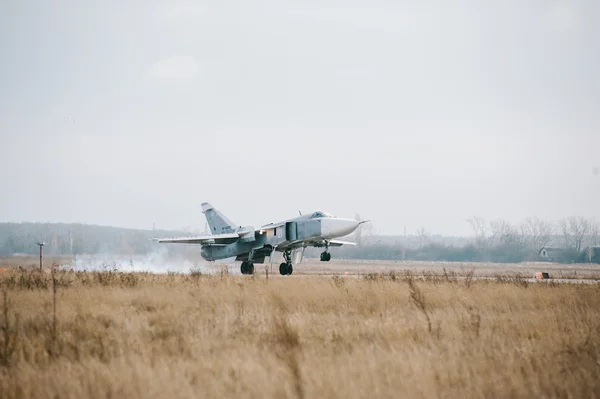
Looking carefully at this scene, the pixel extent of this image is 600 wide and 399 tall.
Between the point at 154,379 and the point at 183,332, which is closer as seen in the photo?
the point at 154,379

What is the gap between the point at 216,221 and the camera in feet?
132

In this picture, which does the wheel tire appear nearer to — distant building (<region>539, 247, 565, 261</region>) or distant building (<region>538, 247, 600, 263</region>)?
distant building (<region>538, 247, 600, 263</region>)

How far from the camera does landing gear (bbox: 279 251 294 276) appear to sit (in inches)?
1342

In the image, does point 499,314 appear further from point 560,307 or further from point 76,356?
point 76,356

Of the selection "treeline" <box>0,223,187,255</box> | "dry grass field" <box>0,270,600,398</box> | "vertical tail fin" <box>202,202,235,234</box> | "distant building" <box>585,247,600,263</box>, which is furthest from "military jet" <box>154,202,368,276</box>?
"distant building" <box>585,247,600,263</box>

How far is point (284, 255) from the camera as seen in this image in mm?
35156

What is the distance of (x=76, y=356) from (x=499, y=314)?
379 inches

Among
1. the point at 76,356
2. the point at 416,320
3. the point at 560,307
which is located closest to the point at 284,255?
the point at 560,307

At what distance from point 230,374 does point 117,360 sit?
1.65 metres

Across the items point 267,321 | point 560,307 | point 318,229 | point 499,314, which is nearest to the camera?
point 267,321

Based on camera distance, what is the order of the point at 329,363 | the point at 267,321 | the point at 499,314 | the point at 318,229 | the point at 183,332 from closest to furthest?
the point at 329,363, the point at 183,332, the point at 267,321, the point at 499,314, the point at 318,229

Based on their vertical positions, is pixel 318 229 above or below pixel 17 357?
above

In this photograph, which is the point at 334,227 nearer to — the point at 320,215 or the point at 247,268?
the point at 320,215

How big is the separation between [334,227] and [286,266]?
417 centimetres
